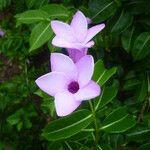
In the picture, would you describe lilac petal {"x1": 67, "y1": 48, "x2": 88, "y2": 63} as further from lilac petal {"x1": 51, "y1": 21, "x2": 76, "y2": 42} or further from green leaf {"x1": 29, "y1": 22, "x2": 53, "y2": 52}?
green leaf {"x1": 29, "y1": 22, "x2": 53, "y2": 52}

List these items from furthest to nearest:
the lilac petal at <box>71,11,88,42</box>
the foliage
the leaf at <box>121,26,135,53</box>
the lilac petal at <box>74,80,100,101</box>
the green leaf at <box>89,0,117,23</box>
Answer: the leaf at <box>121,26,135,53</box>
the green leaf at <box>89,0,117,23</box>
the foliage
the lilac petal at <box>71,11,88,42</box>
the lilac petal at <box>74,80,100,101</box>

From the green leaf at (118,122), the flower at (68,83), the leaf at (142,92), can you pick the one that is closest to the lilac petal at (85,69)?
the flower at (68,83)

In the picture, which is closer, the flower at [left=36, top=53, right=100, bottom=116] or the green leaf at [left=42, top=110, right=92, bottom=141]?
the flower at [left=36, top=53, right=100, bottom=116]

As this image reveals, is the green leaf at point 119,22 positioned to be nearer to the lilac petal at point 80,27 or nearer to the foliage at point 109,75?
the foliage at point 109,75

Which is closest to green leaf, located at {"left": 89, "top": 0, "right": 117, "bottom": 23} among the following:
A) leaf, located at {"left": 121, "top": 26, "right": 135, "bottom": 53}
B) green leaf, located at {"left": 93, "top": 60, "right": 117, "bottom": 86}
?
leaf, located at {"left": 121, "top": 26, "right": 135, "bottom": 53}

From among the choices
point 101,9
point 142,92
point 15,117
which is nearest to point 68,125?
point 101,9

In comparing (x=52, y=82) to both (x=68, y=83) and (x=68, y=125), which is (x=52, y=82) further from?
(x=68, y=125)
